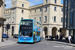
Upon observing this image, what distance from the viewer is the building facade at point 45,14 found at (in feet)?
149

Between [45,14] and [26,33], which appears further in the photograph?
[45,14]

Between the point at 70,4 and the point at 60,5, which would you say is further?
the point at 60,5

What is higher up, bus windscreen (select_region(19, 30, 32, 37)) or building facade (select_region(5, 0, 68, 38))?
building facade (select_region(5, 0, 68, 38))

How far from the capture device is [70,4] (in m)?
26.5

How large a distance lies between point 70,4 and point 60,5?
20988 millimetres

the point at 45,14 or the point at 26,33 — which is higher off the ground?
the point at 45,14

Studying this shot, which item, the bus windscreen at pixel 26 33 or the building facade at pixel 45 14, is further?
the building facade at pixel 45 14

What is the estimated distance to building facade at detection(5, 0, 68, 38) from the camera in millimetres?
45500

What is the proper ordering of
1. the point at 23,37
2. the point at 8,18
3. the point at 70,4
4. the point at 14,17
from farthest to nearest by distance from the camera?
the point at 8,18 → the point at 14,17 → the point at 70,4 → the point at 23,37

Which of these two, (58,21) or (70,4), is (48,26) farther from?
(70,4)

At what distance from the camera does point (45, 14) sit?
1857 inches

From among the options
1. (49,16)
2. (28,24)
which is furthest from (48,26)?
(28,24)

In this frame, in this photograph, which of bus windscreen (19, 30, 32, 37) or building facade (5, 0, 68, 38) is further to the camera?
building facade (5, 0, 68, 38)

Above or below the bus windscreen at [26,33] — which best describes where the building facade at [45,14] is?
above
